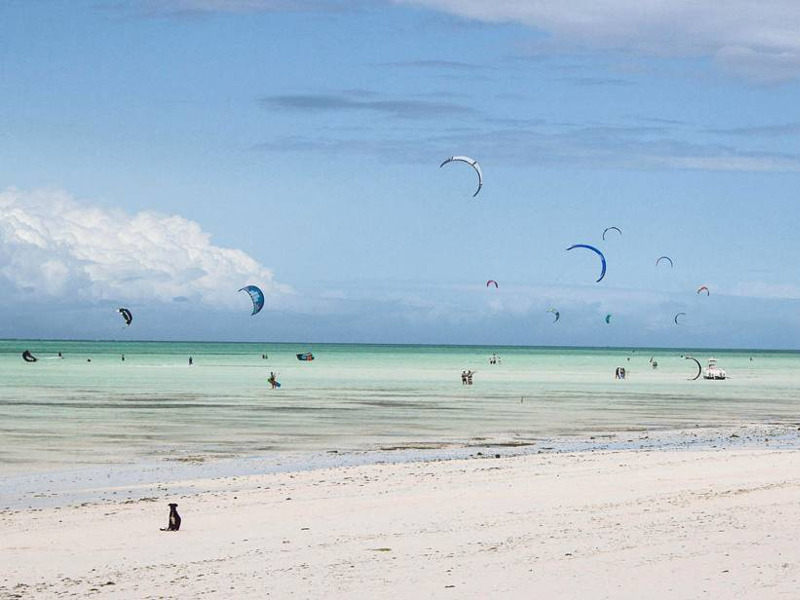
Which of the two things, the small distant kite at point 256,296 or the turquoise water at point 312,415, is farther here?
the small distant kite at point 256,296

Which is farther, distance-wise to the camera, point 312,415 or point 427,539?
A: point 312,415

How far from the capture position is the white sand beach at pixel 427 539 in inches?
453

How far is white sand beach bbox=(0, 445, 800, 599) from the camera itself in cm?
1150

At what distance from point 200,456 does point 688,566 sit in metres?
16.2

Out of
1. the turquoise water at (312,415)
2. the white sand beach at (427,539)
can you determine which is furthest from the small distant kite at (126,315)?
the white sand beach at (427,539)

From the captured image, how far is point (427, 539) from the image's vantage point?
14.2m

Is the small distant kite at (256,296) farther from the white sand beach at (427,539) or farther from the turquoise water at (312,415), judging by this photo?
the white sand beach at (427,539)

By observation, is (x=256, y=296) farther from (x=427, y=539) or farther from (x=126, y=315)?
(x=427, y=539)

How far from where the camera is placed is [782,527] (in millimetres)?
14766

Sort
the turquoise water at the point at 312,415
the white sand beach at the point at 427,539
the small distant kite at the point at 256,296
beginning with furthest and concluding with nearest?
the small distant kite at the point at 256,296, the turquoise water at the point at 312,415, the white sand beach at the point at 427,539

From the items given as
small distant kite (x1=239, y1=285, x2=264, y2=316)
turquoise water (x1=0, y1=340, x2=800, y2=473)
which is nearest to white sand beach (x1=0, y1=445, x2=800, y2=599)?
turquoise water (x1=0, y1=340, x2=800, y2=473)

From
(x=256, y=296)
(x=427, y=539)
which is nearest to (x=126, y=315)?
(x=256, y=296)

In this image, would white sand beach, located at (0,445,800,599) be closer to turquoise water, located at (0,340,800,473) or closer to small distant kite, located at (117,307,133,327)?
turquoise water, located at (0,340,800,473)

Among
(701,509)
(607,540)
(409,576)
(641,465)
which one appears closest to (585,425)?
(641,465)
